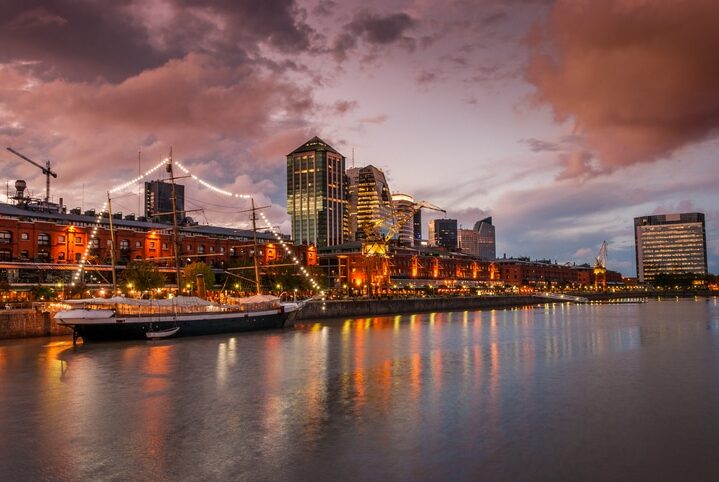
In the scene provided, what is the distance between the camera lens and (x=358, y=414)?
2722cm

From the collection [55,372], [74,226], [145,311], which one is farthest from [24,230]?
[55,372]

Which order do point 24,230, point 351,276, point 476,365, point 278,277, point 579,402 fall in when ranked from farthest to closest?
point 351,276 < point 278,277 < point 24,230 < point 476,365 < point 579,402

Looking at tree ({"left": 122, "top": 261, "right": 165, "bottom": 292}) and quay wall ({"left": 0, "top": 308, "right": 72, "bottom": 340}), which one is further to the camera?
tree ({"left": 122, "top": 261, "right": 165, "bottom": 292})

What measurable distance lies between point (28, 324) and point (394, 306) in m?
79.0

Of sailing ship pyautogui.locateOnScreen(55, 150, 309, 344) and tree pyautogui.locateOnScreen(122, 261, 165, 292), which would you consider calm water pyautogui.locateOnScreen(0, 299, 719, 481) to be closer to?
sailing ship pyautogui.locateOnScreen(55, 150, 309, 344)

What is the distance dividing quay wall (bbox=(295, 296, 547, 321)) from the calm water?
5211cm

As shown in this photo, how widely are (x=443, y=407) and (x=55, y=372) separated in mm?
26493

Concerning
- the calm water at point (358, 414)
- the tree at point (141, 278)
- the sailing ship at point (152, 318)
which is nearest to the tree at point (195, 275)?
the tree at point (141, 278)

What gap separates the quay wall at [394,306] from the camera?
344ft

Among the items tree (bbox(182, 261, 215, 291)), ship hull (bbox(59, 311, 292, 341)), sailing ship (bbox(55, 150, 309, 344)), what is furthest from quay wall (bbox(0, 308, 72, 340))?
tree (bbox(182, 261, 215, 291))

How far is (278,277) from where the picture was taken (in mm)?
118062

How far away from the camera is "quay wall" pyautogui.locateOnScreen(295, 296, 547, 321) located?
344ft

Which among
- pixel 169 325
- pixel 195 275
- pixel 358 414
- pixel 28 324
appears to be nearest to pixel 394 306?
pixel 195 275

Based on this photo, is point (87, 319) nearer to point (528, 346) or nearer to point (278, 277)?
point (528, 346)
